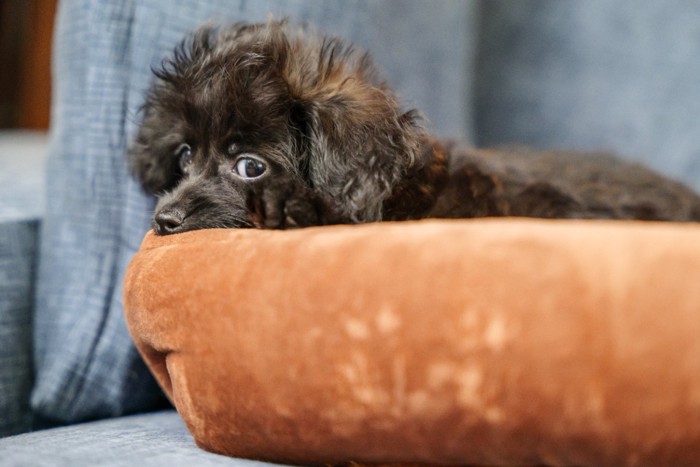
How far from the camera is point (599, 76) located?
2717 mm

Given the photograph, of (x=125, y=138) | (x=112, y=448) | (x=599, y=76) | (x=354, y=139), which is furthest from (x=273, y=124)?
(x=599, y=76)

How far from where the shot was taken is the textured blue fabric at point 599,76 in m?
2.62

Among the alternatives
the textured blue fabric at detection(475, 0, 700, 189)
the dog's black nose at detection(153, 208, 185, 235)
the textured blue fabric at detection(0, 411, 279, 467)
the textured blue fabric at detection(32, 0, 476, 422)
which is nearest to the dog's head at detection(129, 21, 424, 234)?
the dog's black nose at detection(153, 208, 185, 235)

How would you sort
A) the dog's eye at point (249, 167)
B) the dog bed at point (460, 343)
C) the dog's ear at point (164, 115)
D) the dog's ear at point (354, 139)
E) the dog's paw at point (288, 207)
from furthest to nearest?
1. the dog's ear at point (164, 115)
2. the dog's eye at point (249, 167)
3. the dog's ear at point (354, 139)
4. the dog's paw at point (288, 207)
5. the dog bed at point (460, 343)

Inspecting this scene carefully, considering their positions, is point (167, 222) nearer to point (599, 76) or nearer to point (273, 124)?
point (273, 124)

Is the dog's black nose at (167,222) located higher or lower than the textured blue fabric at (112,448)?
higher

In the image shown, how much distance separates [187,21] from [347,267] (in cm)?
122

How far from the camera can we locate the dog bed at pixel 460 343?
85 cm

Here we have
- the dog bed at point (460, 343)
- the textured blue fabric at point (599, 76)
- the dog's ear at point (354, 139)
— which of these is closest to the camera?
the dog bed at point (460, 343)

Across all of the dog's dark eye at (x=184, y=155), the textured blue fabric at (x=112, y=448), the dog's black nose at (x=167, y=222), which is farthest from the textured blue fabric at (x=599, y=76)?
the textured blue fabric at (x=112, y=448)

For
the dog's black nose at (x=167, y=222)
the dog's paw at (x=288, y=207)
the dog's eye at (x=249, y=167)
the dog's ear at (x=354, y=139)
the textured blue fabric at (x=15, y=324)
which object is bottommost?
the textured blue fabric at (x=15, y=324)

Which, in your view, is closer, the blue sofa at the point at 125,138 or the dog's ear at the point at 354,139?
the dog's ear at the point at 354,139

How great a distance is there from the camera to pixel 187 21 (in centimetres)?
190

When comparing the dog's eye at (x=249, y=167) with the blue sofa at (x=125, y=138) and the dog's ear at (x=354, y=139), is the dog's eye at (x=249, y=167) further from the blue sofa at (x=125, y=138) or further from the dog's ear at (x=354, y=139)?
the blue sofa at (x=125, y=138)
